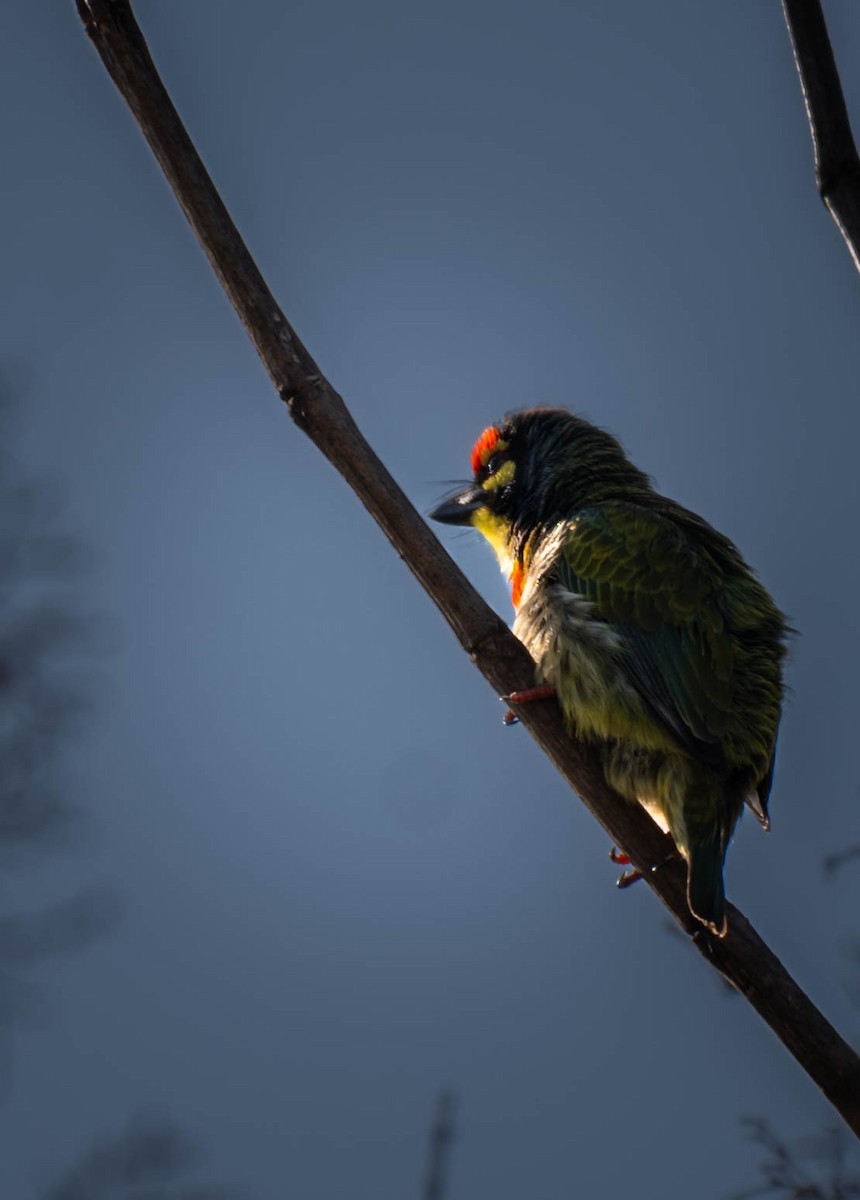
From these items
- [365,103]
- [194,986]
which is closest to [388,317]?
[365,103]

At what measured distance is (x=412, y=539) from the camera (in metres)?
2.71

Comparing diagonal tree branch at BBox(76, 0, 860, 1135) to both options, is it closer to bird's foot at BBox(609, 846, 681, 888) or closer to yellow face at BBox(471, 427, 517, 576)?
bird's foot at BBox(609, 846, 681, 888)

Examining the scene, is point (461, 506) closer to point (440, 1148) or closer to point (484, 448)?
point (484, 448)

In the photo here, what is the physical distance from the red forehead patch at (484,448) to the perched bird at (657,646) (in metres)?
0.39

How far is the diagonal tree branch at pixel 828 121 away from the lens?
83.7 inches

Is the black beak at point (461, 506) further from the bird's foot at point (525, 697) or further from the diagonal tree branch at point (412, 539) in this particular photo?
the diagonal tree branch at point (412, 539)

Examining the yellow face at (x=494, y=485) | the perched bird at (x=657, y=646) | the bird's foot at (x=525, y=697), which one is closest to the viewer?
the bird's foot at (x=525, y=697)

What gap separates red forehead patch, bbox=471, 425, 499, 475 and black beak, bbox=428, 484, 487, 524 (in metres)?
0.10

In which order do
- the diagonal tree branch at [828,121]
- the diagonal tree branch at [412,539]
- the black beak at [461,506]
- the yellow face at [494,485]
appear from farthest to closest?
the black beak at [461,506]
the yellow face at [494,485]
the diagonal tree branch at [412,539]
the diagonal tree branch at [828,121]

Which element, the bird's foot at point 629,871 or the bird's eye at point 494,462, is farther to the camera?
the bird's eye at point 494,462

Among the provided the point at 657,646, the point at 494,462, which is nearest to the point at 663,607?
the point at 657,646

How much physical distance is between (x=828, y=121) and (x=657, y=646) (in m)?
1.71

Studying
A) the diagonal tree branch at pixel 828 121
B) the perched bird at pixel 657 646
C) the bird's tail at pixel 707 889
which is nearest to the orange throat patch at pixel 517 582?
the perched bird at pixel 657 646

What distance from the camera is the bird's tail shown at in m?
2.67
